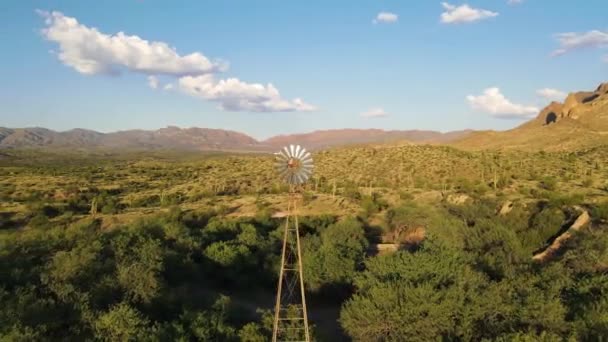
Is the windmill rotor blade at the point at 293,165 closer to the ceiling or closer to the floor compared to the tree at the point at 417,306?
closer to the ceiling

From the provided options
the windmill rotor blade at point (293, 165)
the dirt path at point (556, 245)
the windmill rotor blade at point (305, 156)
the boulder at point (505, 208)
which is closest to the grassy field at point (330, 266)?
Result: the boulder at point (505, 208)

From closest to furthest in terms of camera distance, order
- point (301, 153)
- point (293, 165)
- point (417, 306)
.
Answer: point (293, 165), point (301, 153), point (417, 306)

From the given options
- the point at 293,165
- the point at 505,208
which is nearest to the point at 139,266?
the point at 293,165

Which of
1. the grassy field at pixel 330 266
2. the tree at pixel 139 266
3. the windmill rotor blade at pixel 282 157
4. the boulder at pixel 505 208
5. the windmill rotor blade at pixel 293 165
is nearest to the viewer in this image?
the windmill rotor blade at pixel 293 165

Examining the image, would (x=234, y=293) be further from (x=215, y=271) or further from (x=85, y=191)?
(x=85, y=191)

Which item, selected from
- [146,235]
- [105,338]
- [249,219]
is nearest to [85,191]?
[249,219]

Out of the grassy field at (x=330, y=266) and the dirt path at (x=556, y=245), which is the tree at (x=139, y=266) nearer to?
the grassy field at (x=330, y=266)

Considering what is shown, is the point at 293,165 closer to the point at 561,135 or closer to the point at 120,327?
the point at 120,327

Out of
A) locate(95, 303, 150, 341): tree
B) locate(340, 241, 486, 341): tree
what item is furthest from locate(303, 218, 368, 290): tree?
locate(95, 303, 150, 341): tree

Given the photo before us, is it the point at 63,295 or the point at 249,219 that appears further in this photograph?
the point at 249,219
